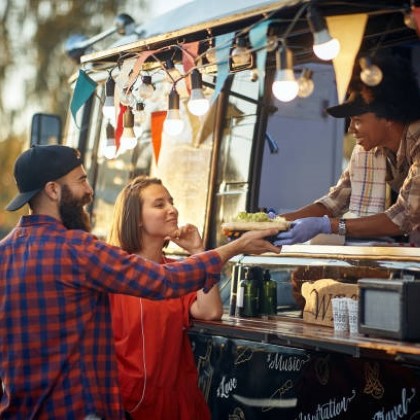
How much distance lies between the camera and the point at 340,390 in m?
4.54

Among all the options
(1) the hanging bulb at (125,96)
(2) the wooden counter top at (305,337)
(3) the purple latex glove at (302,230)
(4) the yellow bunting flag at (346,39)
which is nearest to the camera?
(2) the wooden counter top at (305,337)

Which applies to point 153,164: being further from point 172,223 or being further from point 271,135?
point 172,223

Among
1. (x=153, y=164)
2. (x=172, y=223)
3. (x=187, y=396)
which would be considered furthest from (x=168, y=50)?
(x=187, y=396)

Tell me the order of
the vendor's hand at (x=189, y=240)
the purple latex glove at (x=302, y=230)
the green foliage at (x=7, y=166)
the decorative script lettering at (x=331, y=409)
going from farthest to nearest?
the green foliage at (x=7, y=166)
the vendor's hand at (x=189, y=240)
the purple latex glove at (x=302, y=230)
the decorative script lettering at (x=331, y=409)

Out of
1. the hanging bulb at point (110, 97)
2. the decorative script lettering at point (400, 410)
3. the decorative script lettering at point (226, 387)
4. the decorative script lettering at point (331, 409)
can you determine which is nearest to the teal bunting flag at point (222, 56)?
the hanging bulb at point (110, 97)

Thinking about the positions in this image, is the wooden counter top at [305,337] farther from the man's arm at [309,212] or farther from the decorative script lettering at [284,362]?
the man's arm at [309,212]

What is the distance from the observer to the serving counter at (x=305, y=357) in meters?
4.16

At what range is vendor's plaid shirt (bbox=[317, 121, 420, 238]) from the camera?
516 cm

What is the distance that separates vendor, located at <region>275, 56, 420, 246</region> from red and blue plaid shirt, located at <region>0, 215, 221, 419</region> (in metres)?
1.19

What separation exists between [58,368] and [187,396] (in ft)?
3.58

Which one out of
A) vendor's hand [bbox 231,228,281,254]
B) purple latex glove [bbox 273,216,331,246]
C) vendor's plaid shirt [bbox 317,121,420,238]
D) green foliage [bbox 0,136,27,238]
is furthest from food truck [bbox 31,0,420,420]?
green foliage [bbox 0,136,27,238]

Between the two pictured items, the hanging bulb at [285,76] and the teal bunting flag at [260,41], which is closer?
the hanging bulb at [285,76]

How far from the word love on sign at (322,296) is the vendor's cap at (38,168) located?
153 cm

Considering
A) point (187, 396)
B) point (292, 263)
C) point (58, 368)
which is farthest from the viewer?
point (292, 263)
